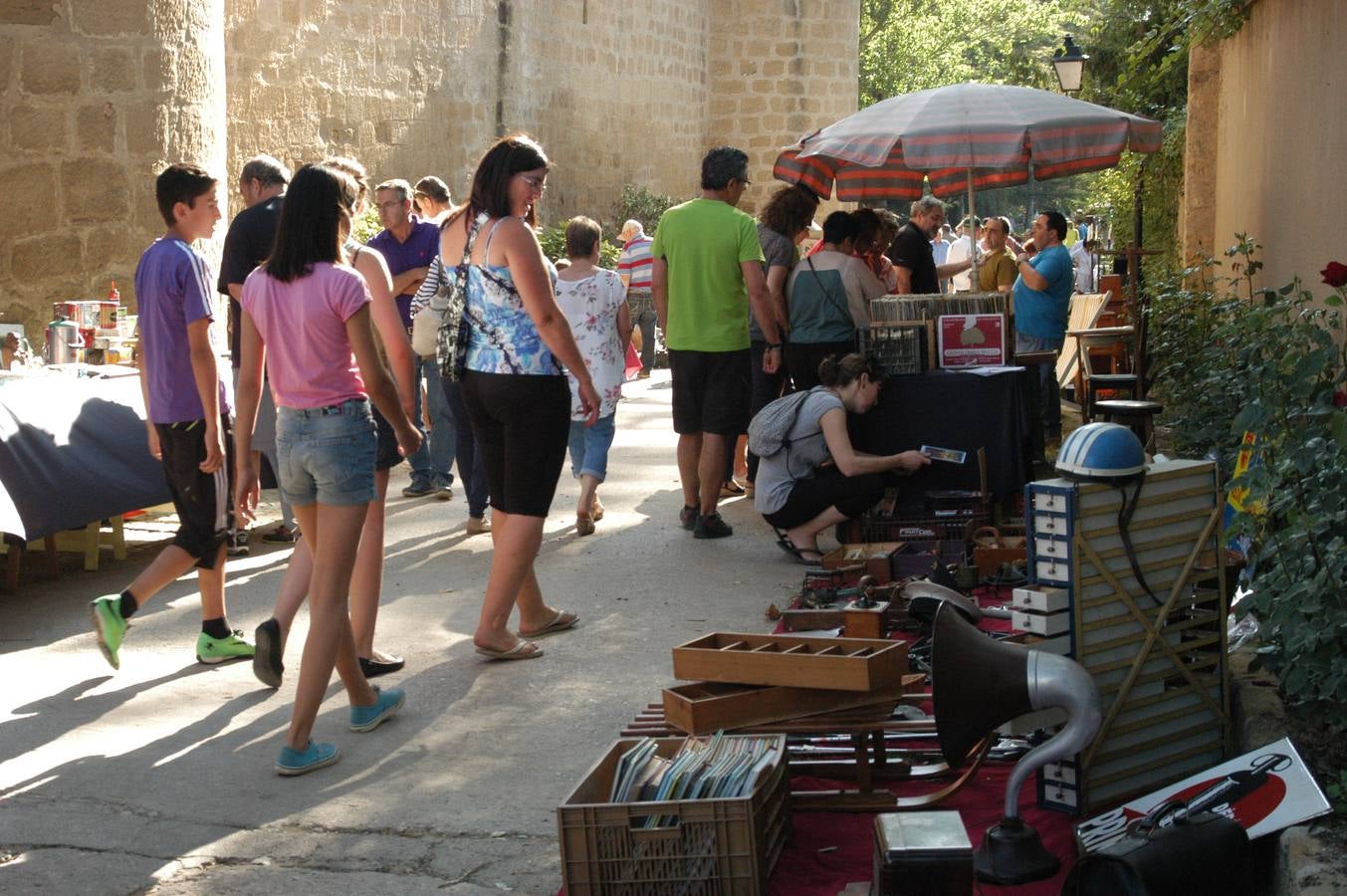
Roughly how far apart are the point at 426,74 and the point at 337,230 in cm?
1441

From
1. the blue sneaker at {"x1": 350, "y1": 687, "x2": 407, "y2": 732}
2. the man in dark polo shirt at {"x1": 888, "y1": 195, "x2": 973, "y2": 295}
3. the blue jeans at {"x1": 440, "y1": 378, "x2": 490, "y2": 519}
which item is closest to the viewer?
the blue sneaker at {"x1": 350, "y1": 687, "x2": 407, "y2": 732}

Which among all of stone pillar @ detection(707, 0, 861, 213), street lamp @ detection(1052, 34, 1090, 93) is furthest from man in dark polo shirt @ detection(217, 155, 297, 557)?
stone pillar @ detection(707, 0, 861, 213)

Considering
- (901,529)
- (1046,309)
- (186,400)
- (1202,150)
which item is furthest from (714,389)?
(1202,150)

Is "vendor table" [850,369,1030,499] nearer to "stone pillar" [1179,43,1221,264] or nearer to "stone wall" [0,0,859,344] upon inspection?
"stone wall" [0,0,859,344]

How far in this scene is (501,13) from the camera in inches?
782

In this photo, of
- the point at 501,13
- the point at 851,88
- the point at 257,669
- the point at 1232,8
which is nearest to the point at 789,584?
the point at 257,669

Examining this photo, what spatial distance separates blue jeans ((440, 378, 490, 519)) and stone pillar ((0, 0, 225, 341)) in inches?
123

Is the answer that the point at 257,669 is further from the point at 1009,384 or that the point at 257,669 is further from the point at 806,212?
the point at 806,212

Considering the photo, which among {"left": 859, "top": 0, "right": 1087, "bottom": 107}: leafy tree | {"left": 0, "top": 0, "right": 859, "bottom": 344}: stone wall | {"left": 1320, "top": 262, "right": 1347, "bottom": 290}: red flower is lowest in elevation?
{"left": 1320, "top": 262, "right": 1347, "bottom": 290}: red flower

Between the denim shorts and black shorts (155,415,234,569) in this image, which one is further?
black shorts (155,415,234,569)

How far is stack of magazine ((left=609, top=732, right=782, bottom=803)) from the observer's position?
363 cm

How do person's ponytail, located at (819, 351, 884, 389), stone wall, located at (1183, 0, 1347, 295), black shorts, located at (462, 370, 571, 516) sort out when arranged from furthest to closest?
1. person's ponytail, located at (819, 351, 884, 389)
2. stone wall, located at (1183, 0, 1347, 295)
3. black shorts, located at (462, 370, 571, 516)

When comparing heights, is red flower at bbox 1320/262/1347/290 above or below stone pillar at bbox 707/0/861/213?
below

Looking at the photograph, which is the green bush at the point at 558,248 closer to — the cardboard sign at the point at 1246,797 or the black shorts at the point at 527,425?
the black shorts at the point at 527,425
